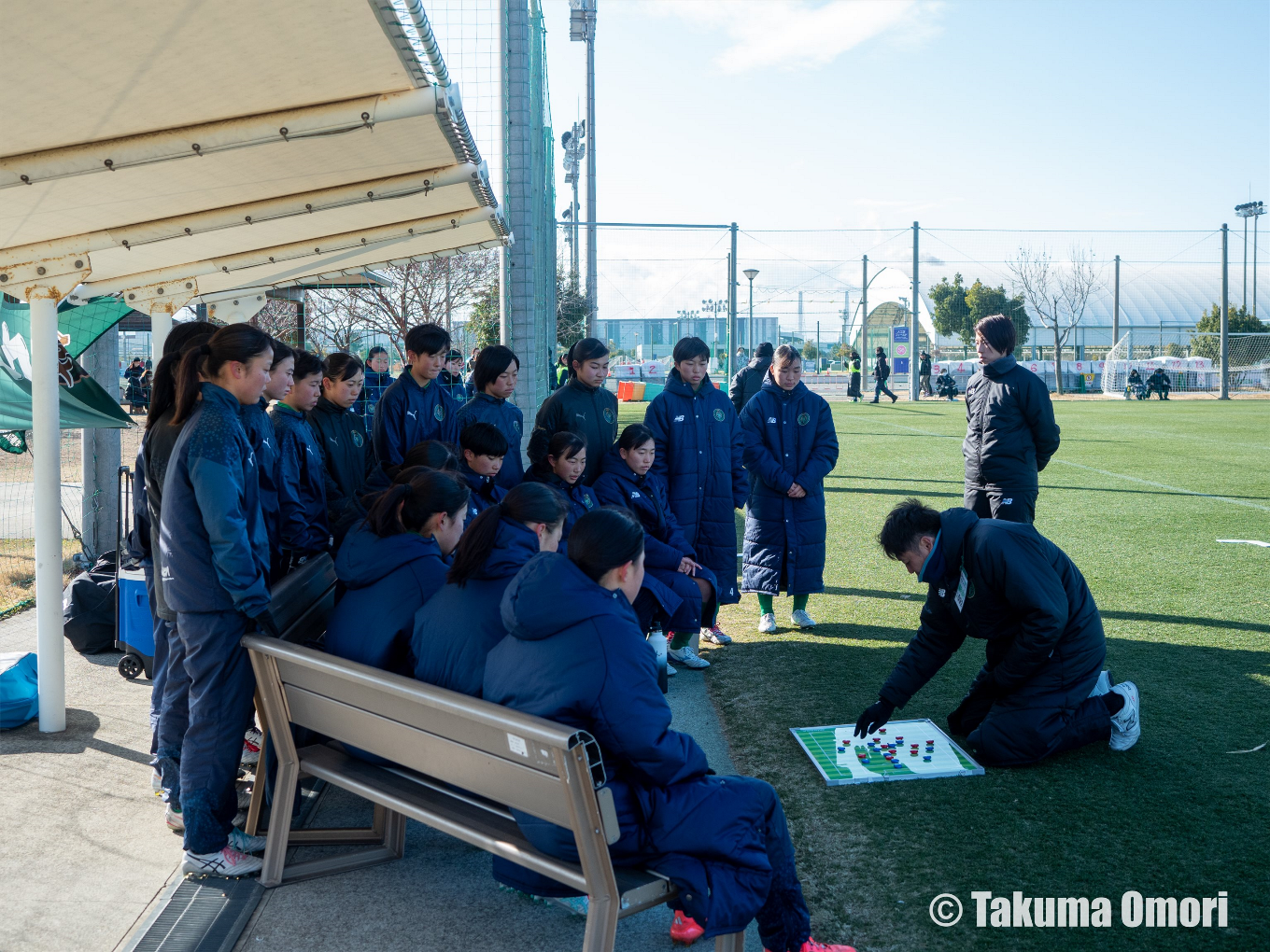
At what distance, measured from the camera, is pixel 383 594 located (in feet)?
10.9

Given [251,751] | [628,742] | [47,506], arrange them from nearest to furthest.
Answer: [628,742]
[251,751]
[47,506]

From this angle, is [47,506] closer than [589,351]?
Yes

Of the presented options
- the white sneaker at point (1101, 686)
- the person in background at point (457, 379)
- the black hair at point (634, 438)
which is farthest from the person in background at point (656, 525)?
the person in background at point (457, 379)

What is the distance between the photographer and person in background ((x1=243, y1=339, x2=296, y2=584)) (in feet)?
12.8

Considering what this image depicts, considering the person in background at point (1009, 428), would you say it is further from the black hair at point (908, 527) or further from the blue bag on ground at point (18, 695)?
the blue bag on ground at point (18, 695)

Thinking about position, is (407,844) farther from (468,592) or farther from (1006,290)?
(1006,290)

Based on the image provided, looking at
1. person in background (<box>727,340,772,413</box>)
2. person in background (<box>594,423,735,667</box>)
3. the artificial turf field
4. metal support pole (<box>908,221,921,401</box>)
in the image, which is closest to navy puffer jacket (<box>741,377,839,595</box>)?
the artificial turf field

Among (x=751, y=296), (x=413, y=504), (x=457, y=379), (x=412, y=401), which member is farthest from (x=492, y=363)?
(x=751, y=296)

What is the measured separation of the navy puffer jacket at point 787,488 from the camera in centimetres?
634

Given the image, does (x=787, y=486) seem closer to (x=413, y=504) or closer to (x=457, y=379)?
(x=413, y=504)

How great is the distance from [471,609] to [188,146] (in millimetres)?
2085

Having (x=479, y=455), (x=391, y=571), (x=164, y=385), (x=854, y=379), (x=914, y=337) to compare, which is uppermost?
(x=914, y=337)

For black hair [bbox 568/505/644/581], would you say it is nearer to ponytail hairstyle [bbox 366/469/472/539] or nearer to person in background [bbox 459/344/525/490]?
ponytail hairstyle [bbox 366/469/472/539]

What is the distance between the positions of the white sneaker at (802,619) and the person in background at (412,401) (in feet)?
8.51
